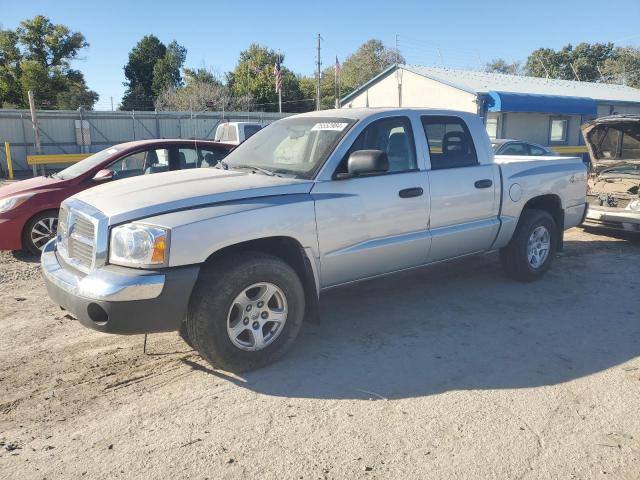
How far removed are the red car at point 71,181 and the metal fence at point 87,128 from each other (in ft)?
56.2

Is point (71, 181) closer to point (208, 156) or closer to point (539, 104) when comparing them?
point (208, 156)

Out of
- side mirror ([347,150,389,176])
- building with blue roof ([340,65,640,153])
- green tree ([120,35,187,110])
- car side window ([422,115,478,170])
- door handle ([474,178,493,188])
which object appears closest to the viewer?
side mirror ([347,150,389,176])

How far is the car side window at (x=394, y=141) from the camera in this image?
4645 millimetres

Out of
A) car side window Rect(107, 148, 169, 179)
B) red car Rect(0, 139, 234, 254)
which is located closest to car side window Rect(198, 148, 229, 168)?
red car Rect(0, 139, 234, 254)

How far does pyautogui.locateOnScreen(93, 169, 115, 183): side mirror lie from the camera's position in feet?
23.8

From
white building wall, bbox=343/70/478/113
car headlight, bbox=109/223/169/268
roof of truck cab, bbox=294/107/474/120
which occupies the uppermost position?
white building wall, bbox=343/70/478/113

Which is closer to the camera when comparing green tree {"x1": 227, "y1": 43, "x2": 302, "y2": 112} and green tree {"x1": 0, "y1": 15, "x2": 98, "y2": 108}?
green tree {"x1": 0, "y1": 15, "x2": 98, "y2": 108}

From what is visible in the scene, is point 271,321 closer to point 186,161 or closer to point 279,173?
point 279,173

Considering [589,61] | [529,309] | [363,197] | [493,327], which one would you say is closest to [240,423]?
[363,197]

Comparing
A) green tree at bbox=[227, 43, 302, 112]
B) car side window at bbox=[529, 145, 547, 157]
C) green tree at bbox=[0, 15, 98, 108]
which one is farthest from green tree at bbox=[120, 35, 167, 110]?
car side window at bbox=[529, 145, 547, 157]

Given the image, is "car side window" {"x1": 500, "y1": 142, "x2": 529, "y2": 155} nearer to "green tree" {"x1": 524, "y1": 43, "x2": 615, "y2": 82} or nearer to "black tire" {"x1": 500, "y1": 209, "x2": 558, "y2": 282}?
"black tire" {"x1": 500, "y1": 209, "x2": 558, "y2": 282}

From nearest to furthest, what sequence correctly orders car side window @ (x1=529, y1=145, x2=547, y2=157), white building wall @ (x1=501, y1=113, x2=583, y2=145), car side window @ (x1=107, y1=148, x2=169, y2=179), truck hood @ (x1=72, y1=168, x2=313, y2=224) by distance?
truck hood @ (x1=72, y1=168, x2=313, y2=224), car side window @ (x1=107, y1=148, x2=169, y2=179), car side window @ (x1=529, y1=145, x2=547, y2=157), white building wall @ (x1=501, y1=113, x2=583, y2=145)

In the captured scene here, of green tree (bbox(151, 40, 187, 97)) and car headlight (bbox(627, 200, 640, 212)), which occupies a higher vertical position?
green tree (bbox(151, 40, 187, 97))

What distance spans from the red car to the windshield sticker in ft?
11.5
